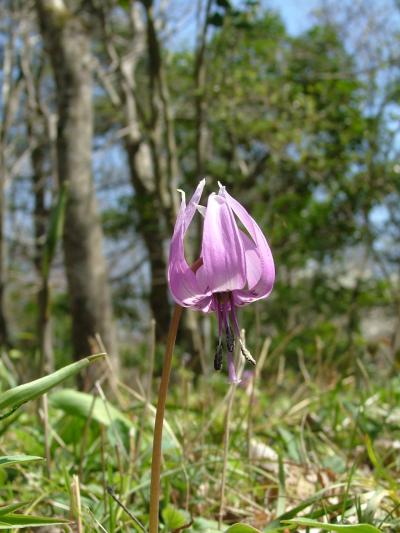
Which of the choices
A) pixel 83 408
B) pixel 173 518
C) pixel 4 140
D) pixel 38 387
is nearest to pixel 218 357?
pixel 38 387

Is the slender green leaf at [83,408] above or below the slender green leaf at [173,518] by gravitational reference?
above

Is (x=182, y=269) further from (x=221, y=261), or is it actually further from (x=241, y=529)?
(x=241, y=529)

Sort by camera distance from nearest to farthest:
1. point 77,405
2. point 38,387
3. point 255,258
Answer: point 38,387
point 255,258
point 77,405

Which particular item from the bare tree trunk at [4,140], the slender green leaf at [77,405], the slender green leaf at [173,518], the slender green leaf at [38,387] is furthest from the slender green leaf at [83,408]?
the bare tree trunk at [4,140]

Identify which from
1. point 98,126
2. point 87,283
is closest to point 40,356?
point 87,283

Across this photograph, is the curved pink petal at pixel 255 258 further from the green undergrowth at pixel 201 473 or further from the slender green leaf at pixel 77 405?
the slender green leaf at pixel 77 405

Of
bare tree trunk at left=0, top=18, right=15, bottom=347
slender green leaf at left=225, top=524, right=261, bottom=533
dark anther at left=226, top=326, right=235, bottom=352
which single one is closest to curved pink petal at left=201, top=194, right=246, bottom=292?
dark anther at left=226, top=326, right=235, bottom=352
